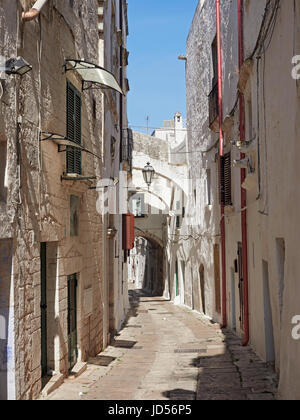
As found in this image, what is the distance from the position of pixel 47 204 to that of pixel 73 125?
2187 millimetres

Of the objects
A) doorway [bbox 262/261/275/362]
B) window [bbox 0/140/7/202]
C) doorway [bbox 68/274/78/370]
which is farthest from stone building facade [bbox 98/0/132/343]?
window [bbox 0/140/7/202]

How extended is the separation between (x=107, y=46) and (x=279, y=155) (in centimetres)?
755

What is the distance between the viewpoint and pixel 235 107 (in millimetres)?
11562

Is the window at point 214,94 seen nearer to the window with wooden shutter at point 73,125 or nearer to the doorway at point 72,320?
the window with wooden shutter at point 73,125

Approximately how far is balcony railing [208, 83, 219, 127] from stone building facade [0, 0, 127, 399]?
3.94m

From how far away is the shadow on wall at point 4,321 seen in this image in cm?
546

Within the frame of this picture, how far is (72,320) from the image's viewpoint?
28.4 feet

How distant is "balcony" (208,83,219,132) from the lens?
1415cm

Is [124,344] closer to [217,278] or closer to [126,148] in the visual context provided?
[217,278]

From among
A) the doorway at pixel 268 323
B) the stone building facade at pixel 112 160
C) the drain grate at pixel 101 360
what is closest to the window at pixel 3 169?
the doorway at pixel 268 323

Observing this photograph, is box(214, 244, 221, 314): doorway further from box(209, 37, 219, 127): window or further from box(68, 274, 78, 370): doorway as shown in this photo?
box(68, 274, 78, 370): doorway

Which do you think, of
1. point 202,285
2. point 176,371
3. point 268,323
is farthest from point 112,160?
point 268,323

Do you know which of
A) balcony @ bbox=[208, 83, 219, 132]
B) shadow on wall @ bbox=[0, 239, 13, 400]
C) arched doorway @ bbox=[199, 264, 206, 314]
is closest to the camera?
shadow on wall @ bbox=[0, 239, 13, 400]

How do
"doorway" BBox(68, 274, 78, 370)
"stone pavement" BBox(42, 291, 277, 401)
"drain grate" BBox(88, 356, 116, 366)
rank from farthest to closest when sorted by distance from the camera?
"drain grate" BBox(88, 356, 116, 366) < "doorway" BBox(68, 274, 78, 370) < "stone pavement" BBox(42, 291, 277, 401)
